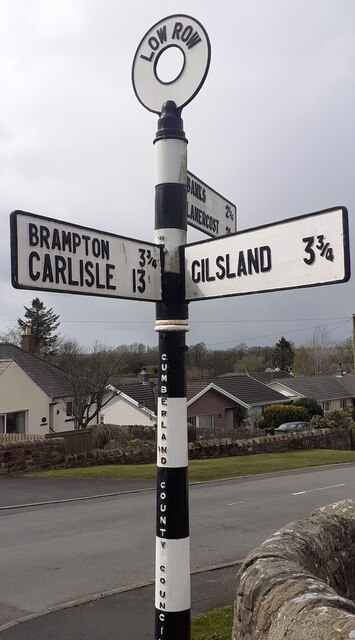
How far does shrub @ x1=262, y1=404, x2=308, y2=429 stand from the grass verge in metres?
36.8

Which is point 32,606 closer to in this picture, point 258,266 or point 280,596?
point 280,596

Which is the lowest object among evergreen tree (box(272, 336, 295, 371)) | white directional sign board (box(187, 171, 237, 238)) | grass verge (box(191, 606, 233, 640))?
grass verge (box(191, 606, 233, 640))

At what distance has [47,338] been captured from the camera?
66.1 metres

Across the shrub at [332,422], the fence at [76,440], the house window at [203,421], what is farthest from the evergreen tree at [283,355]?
the fence at [76,440]

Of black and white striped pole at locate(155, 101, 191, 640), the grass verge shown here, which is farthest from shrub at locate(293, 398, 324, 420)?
black and white striped pole at locate(155, 101, 191, 640)

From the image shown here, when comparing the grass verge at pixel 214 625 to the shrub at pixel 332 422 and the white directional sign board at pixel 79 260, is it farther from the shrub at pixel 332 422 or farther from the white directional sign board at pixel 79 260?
the shrub at pixel 332 422

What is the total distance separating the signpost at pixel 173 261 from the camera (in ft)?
10.3

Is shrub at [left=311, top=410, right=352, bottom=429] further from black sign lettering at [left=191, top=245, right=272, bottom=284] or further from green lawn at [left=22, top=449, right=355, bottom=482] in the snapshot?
black sign lettering at [left=191, top=245, right=272, bottom=284]

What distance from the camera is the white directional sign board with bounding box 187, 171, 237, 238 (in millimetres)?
4016

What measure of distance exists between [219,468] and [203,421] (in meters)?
22.3

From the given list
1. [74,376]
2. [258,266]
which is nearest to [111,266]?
[258,266]

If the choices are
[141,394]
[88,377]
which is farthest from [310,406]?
[88,377]

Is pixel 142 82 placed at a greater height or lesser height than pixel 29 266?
greater

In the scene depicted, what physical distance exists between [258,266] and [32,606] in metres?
5.70
